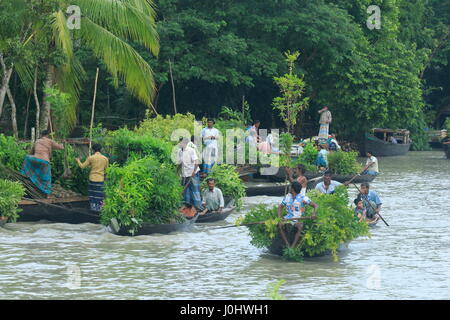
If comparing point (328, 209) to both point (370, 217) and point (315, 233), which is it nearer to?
point (315, 233)

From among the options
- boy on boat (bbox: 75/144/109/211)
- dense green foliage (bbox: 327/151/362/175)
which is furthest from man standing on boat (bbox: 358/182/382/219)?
dense green foliage (bbox: 327/151/362/175)

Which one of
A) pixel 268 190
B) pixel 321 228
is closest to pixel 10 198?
pixel 321 228

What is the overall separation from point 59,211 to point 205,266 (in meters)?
5.02

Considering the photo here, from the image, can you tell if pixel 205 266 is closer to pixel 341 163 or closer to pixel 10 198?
pixel 10 198

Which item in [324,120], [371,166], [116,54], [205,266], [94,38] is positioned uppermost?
[94,38]

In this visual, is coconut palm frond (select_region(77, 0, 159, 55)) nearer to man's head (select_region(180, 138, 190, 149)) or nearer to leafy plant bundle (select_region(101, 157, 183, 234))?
man's head (select_region(180, 138, 190, 149))

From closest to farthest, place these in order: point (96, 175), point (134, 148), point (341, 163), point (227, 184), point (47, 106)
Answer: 1. point (96, 175)
2. point (134, 148)
3. point (227, 184)
4. point (47, 106)
5. point (341, 163)

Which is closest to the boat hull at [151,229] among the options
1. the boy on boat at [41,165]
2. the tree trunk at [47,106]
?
the boy on boat at [41,165]

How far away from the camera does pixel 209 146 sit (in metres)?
25.0

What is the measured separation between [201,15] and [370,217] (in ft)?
58.3

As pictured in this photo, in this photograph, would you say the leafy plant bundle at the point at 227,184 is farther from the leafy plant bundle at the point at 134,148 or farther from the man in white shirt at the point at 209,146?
the man in white shirt at the point at 209,146

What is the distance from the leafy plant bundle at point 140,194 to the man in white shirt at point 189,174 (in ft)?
4.99
